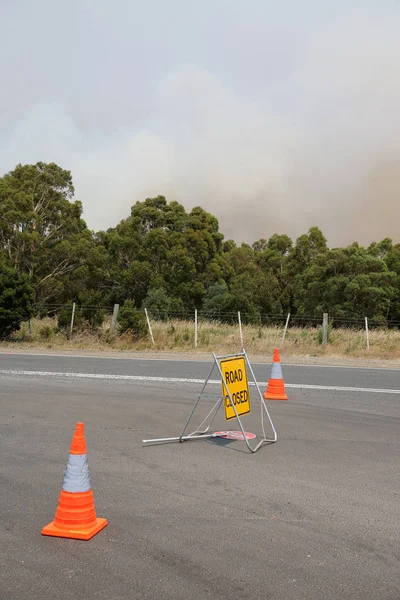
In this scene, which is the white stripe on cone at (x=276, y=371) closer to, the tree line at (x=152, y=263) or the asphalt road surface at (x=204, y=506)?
the asphalt road surface at (x=204, y=506)

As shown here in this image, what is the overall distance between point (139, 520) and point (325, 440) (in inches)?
153

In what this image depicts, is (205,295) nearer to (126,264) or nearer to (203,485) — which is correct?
(126,264)

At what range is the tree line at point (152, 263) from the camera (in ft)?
137

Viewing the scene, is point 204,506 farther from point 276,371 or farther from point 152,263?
point 152,263

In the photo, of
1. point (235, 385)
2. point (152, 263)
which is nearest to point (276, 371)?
point (235, 385)

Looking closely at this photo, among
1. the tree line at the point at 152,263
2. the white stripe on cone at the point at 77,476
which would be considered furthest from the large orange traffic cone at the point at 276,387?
the tree line at the point at 152,263

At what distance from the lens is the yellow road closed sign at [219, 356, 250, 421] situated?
7.74 m

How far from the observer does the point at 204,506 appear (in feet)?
17.5

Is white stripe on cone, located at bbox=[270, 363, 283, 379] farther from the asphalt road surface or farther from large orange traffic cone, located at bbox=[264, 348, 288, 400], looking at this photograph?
the asphalt road surface

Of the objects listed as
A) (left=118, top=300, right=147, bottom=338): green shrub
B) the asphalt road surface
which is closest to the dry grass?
(left=118, top=300, right=147, bottom=338): green shrub

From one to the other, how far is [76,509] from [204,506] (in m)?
1.21

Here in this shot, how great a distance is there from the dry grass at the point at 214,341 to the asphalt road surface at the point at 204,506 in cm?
1346

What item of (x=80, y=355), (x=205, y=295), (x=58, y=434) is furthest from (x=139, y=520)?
(x=205, y=295)

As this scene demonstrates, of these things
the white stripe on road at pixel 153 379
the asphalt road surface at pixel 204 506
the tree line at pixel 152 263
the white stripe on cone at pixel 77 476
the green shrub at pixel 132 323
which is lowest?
the asphalt road surface at pixel 204 506
